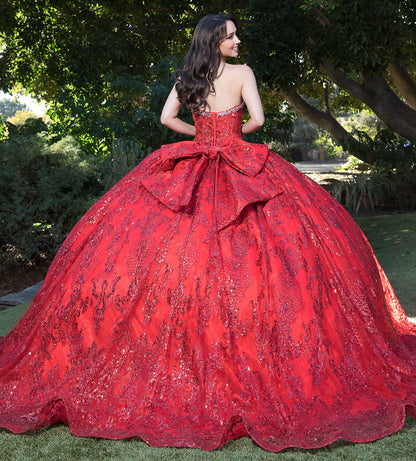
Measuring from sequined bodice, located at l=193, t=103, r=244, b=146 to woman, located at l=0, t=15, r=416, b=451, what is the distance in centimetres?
10

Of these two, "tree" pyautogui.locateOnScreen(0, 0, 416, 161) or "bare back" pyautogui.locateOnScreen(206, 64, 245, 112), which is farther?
"tree" pyautogui.locateOnScreen(0, 0, 416, 161)

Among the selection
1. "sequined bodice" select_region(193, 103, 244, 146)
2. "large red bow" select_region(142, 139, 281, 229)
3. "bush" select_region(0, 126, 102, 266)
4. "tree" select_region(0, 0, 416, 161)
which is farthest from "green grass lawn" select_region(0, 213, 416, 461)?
"tree" select_region(0, 0, 416, 161)

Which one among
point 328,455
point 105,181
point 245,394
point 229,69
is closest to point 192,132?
point 229,69

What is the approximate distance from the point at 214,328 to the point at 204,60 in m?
1.69

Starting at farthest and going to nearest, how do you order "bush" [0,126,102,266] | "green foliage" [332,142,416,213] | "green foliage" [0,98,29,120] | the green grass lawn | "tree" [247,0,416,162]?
"green foliage" [0,98,29,120]
"green foliage" [332,142,416,213]
"tree" [247,0,416,162]
"bush" [0,126,102,266]
the green grass lawn

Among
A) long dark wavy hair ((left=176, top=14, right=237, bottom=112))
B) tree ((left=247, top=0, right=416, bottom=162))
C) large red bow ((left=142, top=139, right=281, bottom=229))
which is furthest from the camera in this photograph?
tree ((left=247, top=0, right=416, bottom=162))

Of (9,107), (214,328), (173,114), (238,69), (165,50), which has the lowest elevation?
(214,328)

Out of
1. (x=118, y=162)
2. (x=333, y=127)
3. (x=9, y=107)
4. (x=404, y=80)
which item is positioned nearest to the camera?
(x=118, y=162)

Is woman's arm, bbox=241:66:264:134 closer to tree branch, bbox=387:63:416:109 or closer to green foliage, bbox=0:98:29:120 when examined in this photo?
tree branch, bbox=387:63:416:109

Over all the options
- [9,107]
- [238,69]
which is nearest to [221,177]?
[238,69]

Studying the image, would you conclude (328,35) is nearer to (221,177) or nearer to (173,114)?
(173,114)

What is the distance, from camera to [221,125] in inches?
139

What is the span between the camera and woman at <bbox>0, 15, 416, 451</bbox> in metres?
2.71

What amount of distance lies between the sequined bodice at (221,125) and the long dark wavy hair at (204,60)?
12cm
